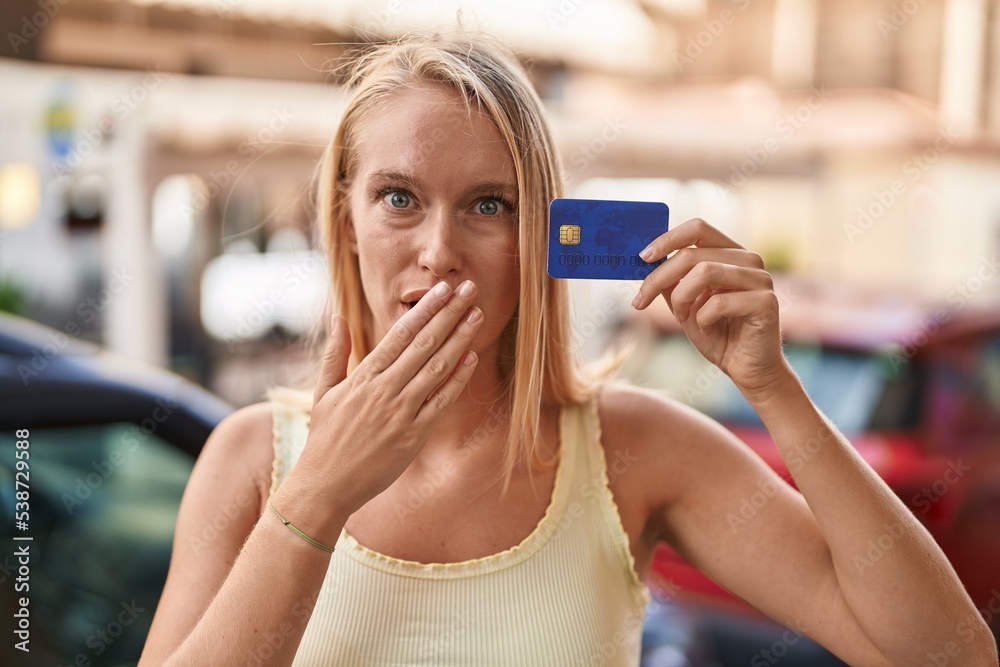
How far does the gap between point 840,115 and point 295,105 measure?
9.87 meters

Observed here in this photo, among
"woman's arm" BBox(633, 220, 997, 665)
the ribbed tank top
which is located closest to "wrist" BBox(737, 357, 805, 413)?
"woman's arm" BBox(633, 220, 997, 665)

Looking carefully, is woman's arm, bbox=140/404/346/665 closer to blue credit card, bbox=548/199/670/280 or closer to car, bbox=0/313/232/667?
blue credit card, bbox=548/199/670/280

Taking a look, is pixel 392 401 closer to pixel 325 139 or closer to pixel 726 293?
pixel 726 293

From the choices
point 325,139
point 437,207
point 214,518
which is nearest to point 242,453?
point 214,518

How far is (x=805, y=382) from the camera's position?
13.5ft

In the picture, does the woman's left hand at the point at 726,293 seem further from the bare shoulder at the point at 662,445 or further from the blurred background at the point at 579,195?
the blurred background at the point at 579,195

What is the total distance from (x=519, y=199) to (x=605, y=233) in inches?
6.3

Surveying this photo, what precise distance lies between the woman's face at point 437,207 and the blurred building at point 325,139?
283 mm

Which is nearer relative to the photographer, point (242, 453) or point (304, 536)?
point (304, 536)

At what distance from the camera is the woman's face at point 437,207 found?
1.46 meters

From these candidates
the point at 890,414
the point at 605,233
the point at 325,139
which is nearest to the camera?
the point at 605,233

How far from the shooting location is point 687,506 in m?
1.60

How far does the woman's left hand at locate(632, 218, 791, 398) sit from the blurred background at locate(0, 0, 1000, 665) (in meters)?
0.50

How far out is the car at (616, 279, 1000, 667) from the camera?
3.65 m
